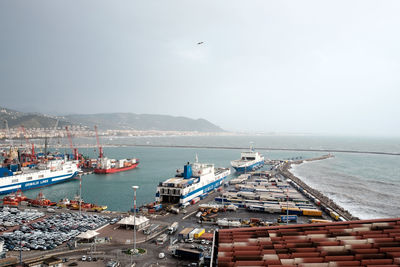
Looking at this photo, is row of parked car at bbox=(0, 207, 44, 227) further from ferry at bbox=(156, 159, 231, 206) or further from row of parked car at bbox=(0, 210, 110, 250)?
ferry at bbox=(156, 159, 231, 206)

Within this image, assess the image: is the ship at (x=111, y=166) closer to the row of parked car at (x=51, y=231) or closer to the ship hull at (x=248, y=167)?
the ship hull at (x=248, y=167)

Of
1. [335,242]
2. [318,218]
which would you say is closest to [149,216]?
[318,218]

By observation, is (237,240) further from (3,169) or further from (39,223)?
(3,169)

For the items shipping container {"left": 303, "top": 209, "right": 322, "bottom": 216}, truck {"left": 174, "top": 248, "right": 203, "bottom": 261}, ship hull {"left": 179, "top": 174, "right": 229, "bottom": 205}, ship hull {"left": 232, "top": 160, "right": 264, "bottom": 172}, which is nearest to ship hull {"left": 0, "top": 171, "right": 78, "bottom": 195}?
ship hull {"left": 179, "top": 174, "right": 229, "bottom": 205}

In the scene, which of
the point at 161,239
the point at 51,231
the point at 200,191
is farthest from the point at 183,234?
the point at 200,191

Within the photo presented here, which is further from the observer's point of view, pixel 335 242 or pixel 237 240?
pixel 237 240

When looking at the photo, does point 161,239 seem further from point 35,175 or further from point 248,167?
point 248,167

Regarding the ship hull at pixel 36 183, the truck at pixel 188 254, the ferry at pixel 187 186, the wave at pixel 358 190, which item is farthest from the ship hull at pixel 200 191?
the ship hull at pixel 36 183
